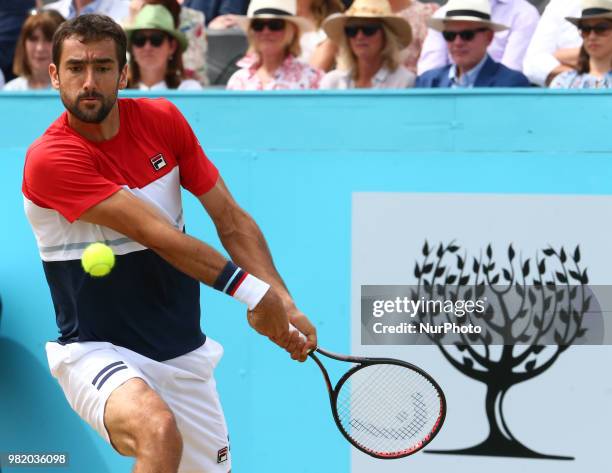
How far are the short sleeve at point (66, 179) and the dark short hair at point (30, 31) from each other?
2929 millimetres

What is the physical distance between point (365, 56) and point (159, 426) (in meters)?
3.21

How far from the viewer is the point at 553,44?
6660mm

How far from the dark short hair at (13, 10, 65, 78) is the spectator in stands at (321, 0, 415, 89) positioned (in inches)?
66.2

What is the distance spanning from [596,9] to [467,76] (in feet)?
2.48

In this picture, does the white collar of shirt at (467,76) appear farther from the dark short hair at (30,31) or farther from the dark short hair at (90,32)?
the dark short hair at (90,32)

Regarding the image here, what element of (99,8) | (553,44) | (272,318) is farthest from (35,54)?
(272,318)

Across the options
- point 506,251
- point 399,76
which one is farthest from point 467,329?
point 399,76

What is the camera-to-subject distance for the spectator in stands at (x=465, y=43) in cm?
652

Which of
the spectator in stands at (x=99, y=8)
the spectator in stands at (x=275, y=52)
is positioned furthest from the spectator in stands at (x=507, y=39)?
the spectator in stands at (x=99, y=8)

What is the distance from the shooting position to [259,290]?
4129mm

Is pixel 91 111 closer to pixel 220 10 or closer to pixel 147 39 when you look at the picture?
pixel 147 39

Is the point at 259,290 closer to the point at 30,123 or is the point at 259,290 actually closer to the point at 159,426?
the point at 159,426

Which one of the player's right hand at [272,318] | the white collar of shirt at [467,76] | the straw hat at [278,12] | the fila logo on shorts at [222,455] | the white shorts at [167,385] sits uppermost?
the straw hat at [278,12]

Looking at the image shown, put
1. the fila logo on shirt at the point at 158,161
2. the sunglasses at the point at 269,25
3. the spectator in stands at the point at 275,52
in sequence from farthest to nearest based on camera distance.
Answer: the sunglasses at the point at 269,25 < the spectator in stands at the point at 275,52 < the fila logo on shirt at the point at 158,161
